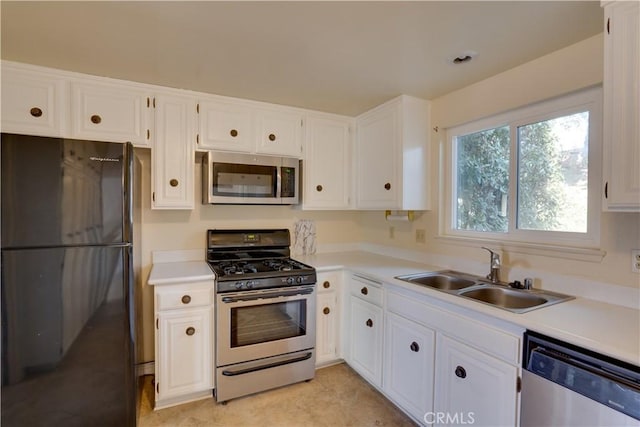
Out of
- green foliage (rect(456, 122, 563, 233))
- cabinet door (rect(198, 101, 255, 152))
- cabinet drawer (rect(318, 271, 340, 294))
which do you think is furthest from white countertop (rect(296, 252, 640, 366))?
cabinet door (rect(198, 101, 255, 152))

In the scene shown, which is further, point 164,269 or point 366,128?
point 366,128

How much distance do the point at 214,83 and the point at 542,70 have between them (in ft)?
6.84

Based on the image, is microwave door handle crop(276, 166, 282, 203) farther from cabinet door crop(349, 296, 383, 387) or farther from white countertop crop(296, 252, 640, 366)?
white countertop crop(296, 252, 640, 366)

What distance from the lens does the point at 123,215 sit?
1.73m

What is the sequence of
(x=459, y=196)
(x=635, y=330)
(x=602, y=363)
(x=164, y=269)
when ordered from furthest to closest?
(x=459, y=196) → (x=164, y=269) → (x=635, y=330) → (x=602, y=363)

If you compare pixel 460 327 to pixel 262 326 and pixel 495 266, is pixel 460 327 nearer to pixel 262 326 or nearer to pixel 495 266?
pixel 495 266

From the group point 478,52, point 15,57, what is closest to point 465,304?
point 478,52

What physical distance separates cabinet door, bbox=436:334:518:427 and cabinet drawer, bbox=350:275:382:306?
0.55 meters

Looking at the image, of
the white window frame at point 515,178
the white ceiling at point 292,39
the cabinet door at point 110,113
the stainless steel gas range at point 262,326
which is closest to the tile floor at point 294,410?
the stainless steel gas range at point 262,326

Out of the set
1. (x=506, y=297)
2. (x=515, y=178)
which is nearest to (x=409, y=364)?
(x=506, y=297)

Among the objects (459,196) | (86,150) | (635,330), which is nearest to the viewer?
(635,330)

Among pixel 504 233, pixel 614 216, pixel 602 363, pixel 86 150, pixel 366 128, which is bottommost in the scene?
pixel 602 363

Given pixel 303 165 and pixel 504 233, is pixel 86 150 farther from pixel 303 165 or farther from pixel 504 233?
pixel 504 233

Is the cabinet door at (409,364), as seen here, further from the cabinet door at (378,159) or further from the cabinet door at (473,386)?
the cabinet door at (378,159)
